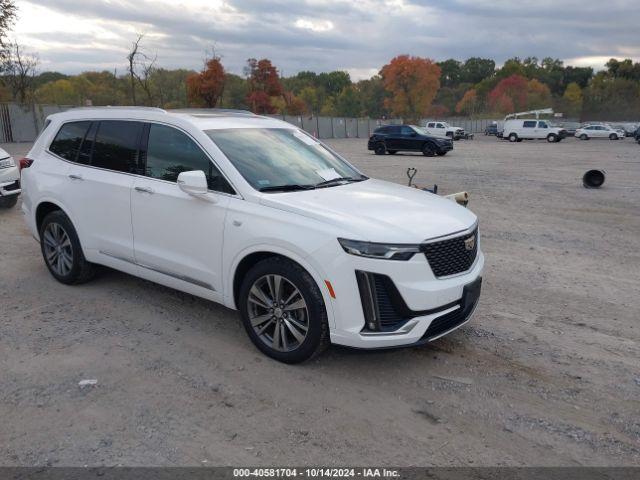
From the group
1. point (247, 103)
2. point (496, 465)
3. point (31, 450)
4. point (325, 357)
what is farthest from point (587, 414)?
point (247, 103)

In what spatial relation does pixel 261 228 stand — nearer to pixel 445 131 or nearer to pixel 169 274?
pixel 169 274

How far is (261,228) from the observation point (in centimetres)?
393

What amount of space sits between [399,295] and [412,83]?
331ft

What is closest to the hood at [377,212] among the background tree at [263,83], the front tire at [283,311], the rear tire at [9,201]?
the front tire at [283,311]

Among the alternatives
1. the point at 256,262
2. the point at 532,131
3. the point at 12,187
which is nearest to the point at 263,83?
the point at 532,131

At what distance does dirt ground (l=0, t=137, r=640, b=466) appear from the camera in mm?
3096

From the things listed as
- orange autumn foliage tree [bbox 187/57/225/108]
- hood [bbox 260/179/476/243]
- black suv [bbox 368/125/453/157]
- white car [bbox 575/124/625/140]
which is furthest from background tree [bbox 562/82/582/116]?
hood [bbox 260/179/476/243]

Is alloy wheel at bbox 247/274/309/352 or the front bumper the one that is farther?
alloy wheel at bbox 247/274/309/352

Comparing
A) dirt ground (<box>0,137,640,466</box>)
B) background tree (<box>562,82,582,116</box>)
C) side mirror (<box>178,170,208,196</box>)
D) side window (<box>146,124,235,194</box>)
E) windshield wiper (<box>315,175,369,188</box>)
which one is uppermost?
background tree (<box>562,82,582,116</box>)

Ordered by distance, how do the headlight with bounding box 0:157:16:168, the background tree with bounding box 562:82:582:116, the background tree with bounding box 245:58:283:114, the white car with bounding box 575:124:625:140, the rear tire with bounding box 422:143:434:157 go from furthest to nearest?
the background tree with bounding box 562:82:582:116 < the background tree with bounding box 245:58:283:114 < the white car with bounding box 575:124:625:140 < the rear tire with bounding box 422:143:434:157 < the headlight with bounding box 0:157:16:168

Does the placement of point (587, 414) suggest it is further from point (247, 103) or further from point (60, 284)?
point (247, 103)

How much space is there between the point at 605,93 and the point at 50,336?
107 metres

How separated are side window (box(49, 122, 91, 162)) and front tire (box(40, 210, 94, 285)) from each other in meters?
0.62

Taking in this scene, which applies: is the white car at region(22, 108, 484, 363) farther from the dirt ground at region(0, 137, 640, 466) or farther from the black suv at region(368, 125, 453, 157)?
the black suv at region(368, 125, 453, 157)
